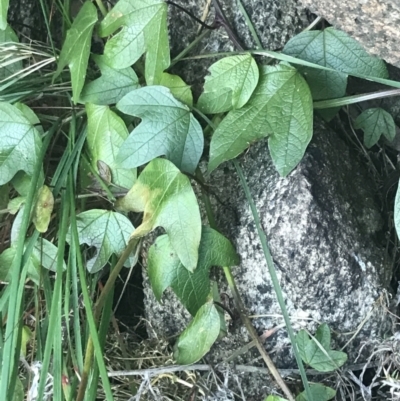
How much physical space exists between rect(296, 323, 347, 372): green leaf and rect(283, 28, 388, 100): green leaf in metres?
0.33

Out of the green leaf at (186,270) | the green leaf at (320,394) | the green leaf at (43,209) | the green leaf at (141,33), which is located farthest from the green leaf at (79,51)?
the green leaf at (320,394)

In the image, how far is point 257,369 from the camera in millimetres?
765

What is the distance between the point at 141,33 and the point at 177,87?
8cm

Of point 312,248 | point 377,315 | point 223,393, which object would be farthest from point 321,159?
point 223,393

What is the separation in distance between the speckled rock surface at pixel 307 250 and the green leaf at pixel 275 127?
8 cm

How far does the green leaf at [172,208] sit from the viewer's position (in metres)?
0.68

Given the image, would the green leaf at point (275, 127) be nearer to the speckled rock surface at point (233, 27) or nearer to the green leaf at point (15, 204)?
the speckled rock surface at point (233, 27)

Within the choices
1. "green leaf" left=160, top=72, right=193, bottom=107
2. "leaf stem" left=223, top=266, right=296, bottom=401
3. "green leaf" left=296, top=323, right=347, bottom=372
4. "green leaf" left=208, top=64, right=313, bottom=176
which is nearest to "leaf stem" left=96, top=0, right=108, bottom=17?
"green leaf" left=160, top=72, right=193, bottom=107

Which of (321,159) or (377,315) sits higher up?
(321,159)

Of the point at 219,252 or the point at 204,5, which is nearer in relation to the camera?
the point at 219,252

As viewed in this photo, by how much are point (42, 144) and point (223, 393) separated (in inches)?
17.1

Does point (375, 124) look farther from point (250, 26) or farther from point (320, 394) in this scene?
point (320, 394)

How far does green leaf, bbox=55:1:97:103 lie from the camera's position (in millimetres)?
730

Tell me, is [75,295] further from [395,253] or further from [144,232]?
[395,253]
